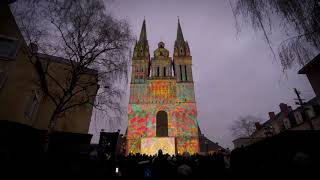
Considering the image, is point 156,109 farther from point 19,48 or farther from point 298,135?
point 298,135

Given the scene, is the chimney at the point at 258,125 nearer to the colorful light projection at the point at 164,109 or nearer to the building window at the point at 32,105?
the colorful light projection at the point at 164,109

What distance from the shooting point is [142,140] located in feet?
100

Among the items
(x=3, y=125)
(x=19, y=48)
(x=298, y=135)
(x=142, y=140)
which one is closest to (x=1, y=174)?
(x=3, y=125)

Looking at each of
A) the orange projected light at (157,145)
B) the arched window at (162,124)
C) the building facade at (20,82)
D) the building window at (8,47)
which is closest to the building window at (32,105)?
the building facade at (20,82)

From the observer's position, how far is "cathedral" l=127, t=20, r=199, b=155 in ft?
100

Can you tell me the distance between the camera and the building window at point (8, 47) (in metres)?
7.78

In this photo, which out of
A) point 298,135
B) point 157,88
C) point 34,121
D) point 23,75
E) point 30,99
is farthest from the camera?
point 157,88

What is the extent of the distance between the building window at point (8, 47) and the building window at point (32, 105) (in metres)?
3.68

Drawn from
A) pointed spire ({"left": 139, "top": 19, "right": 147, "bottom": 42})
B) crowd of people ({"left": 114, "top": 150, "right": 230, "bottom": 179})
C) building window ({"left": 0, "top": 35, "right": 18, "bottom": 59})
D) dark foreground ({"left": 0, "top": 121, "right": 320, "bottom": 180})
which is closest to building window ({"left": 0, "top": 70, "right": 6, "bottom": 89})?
building window ({"left": 0, "top": 35, "right": 18, "bottom": 59})

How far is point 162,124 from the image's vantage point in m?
33.7

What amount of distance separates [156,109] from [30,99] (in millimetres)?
24459

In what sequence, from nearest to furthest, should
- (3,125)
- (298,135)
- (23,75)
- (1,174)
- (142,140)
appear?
(1,174) < (298,135) < (3,125) < (23,75) < (142,140)

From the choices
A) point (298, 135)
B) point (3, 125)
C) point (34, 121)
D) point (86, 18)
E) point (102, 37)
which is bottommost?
point (298, 135)

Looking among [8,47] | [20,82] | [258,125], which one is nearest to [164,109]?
[258,125]
